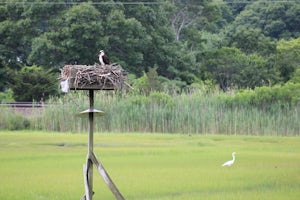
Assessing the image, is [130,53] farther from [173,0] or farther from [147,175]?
[147,175]

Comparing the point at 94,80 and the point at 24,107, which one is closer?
the point at 94,80

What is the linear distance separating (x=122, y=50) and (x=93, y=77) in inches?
1312

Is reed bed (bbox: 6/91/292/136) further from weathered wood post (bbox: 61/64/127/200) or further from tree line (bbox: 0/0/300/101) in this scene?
weathered wood post (bbox: 61/64/127/200)

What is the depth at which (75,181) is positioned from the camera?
14.8 m

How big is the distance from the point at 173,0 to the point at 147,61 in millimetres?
8634

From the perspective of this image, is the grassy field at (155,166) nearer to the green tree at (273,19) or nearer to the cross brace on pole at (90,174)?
the cross brace on pole at (90,174)

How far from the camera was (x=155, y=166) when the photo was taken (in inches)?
697

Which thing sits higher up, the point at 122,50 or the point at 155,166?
the point at 122,50

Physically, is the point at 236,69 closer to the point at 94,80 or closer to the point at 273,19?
the point at 273,19

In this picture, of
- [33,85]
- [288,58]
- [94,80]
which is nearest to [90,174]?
[94,80]

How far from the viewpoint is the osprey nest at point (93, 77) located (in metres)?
11.0

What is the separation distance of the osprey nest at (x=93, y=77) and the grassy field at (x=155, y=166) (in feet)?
7.95

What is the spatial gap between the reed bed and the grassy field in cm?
107

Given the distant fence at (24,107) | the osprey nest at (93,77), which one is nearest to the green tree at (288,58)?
the distant fence at (24,107)
